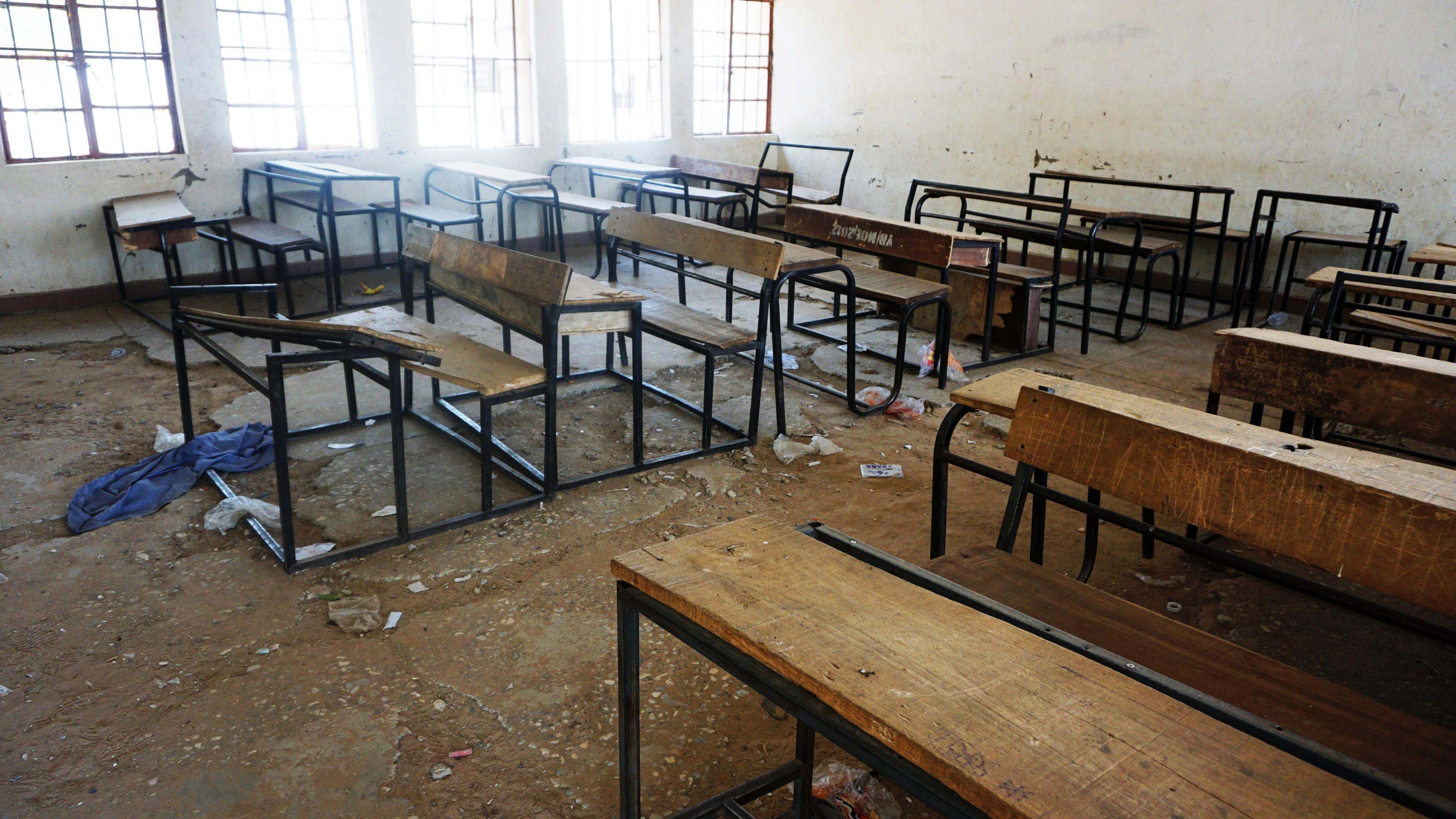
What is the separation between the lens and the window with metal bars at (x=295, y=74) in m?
5.98

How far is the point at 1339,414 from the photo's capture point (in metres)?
2.19

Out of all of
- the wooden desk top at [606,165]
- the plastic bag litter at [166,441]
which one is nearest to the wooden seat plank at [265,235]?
the plastic bag litter at [166,441]

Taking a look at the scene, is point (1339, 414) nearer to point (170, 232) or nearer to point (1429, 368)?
point (1429, 368)

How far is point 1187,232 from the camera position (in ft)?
19.8

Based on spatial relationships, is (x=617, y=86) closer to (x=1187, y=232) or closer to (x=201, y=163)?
(x=201, y=163)

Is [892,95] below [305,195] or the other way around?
the other way around

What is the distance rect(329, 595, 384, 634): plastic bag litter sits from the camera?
92.5 inches

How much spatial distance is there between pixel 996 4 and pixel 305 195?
547cm

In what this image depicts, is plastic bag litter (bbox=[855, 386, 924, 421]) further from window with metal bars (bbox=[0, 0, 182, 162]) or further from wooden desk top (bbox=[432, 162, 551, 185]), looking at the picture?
window with metal bars (bbox=[0, 0, 182, 162])

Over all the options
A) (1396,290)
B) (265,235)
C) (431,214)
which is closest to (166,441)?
(265,235)

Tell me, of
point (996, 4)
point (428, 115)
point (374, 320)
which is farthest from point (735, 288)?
point (996, 4)

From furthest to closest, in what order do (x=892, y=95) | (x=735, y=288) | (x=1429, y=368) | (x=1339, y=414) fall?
1. (x=892, y=95)
2. (x=735, y=288)
3. (x=1339, y=414)
4. (x=1429, y=368)

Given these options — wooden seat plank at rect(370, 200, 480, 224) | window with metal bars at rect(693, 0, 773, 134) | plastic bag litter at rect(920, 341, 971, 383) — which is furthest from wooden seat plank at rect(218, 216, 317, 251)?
window with metal bars at rect(693, 0, 773, 134)

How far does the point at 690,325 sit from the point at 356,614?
1.78 metres
